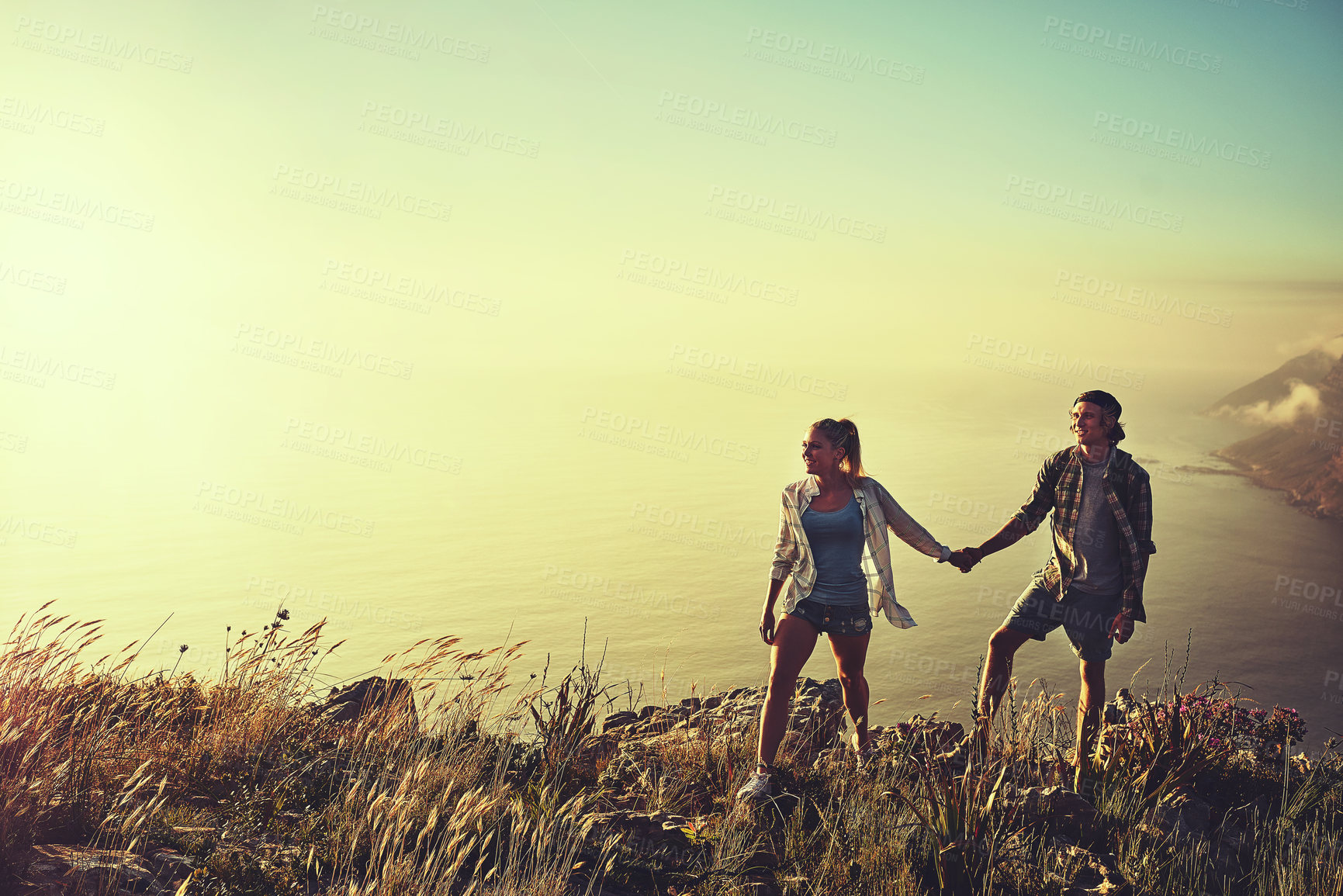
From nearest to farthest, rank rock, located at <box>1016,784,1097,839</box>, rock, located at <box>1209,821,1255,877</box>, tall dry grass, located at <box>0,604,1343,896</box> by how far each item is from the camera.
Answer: tall dry grass, located at <box>0,604,1343,896</box> → rock, located at <box>1209,821,1255,877</box> → rock, located at <box>1016,784,1097,839</box>

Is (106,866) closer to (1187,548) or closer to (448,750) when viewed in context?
(448,750)

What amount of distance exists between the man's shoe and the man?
1289 mm

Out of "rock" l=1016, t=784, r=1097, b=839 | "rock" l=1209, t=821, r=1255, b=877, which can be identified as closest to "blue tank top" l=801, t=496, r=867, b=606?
"rock" l=1016, t=784, r=1097, b=839

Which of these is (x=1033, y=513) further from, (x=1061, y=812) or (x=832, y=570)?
(x=1061, y=812)

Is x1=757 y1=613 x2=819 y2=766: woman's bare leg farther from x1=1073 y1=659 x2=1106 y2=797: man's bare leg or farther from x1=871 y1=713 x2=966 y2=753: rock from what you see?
x1=1073 y1=659 x2=1106 y2=797: man's bare leg

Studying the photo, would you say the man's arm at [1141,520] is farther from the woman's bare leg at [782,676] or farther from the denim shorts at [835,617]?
the woman's bare leg at [782,676]

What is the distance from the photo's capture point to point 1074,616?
17.0 ft

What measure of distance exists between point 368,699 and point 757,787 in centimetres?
261

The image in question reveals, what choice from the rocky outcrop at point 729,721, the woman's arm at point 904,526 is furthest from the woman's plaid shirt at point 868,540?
the rocky outcrop at point 729,721

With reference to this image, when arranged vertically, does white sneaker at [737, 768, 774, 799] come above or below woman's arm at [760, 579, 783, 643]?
below

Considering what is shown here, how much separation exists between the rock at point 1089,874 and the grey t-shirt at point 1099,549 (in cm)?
156

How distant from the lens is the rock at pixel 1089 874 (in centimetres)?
367

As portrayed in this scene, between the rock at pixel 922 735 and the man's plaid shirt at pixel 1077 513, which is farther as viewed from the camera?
the man's plaid shirt at pixel 1077 513

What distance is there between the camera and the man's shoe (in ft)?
14.3
